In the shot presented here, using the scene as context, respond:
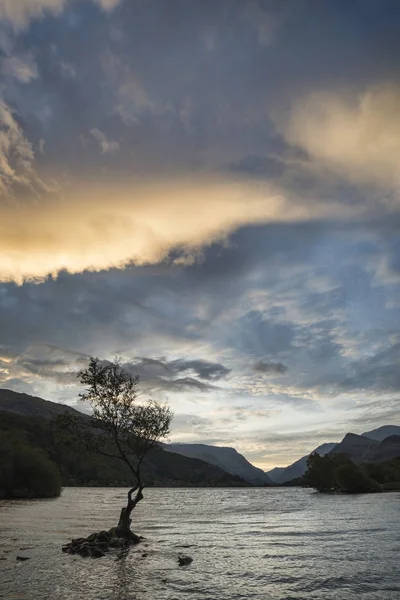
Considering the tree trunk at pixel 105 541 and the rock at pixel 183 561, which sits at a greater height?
the tree trunk at pixel 105 541

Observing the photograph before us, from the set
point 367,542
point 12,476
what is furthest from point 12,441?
point 367,542

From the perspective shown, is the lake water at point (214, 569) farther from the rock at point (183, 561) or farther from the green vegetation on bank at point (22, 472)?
the green vegetation on bank at point (22, 472)

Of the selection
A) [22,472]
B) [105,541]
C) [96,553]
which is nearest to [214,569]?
[96,553]

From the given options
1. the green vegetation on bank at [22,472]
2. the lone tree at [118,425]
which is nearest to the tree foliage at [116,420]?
the lone tree at [118,425]

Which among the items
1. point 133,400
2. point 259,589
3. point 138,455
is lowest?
point 259,589

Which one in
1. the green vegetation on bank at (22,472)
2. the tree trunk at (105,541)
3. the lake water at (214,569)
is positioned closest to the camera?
the lake water at (214,569)

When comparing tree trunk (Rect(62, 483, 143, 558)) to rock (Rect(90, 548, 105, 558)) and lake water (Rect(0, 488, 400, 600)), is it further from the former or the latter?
lake water (Rect(0, 488, 400, 600))

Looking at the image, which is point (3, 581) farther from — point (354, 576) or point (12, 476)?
point (12, 476)

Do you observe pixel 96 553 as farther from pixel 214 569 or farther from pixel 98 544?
pixel 214 569

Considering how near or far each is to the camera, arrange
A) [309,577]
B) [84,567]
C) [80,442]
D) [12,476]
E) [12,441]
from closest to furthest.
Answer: [309,577]
[84,567]
[80,442]
[12,476]
[12,441]

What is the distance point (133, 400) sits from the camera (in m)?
56.5

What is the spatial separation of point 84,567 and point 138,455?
17.7m

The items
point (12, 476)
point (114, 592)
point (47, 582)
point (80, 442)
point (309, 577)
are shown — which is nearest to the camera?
point (114, 592)

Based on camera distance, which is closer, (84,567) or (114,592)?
(114,592)
